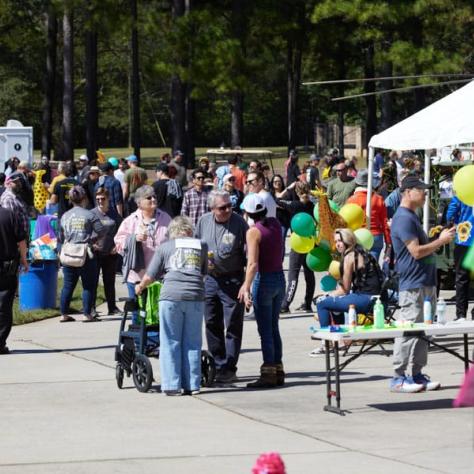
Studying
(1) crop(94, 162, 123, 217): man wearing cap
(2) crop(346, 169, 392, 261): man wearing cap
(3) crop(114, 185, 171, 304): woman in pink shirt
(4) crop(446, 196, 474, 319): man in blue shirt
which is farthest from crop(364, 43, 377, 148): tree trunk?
(3) crop(114, 185, 171, 304): woman in pink shirt

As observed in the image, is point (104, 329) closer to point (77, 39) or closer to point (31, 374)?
point (31, 374)

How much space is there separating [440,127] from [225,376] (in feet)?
12.7

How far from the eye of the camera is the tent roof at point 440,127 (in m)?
13.8

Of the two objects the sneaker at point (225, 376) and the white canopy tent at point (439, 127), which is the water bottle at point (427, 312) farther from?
the white canopy tent at point (439, 127)

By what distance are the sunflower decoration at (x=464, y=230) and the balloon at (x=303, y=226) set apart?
1.59 meters

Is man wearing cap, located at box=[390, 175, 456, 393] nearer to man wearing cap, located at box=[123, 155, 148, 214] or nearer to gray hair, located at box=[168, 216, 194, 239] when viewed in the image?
gray hair, located at box=[168, 216, 194, 239]

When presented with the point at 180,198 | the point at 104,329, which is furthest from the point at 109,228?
the point at 180,198

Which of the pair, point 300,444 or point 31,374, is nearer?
point 300,444

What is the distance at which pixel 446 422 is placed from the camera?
388 inches

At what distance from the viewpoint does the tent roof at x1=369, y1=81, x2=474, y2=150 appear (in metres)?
13.8

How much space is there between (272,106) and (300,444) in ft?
265

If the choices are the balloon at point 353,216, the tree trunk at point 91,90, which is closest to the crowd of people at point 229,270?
the balloon at point 353,216

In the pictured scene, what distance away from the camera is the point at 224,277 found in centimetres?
1192

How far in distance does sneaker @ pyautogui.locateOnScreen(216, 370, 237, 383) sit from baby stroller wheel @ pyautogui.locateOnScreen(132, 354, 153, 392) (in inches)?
30.7
